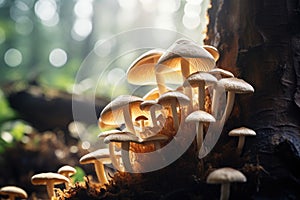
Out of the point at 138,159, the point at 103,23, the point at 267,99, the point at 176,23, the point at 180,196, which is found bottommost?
the point at 180,196

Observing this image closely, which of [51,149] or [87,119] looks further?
[87,119]

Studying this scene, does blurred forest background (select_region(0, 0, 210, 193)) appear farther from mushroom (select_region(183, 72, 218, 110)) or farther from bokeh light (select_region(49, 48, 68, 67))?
mushroom (select_region(183, 72, 218, 110))

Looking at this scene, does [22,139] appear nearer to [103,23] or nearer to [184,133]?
[184,133]

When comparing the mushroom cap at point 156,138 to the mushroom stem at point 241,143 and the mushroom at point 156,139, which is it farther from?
the mushroom stem at point 241,143

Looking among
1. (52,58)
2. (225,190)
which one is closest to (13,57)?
(52,58)

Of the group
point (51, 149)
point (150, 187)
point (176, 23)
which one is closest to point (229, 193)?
point (150, 187)

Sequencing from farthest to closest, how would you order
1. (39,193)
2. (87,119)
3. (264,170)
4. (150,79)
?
1. (87,119)
2. (39,193)
3. (150,79)
4. (264,170)
